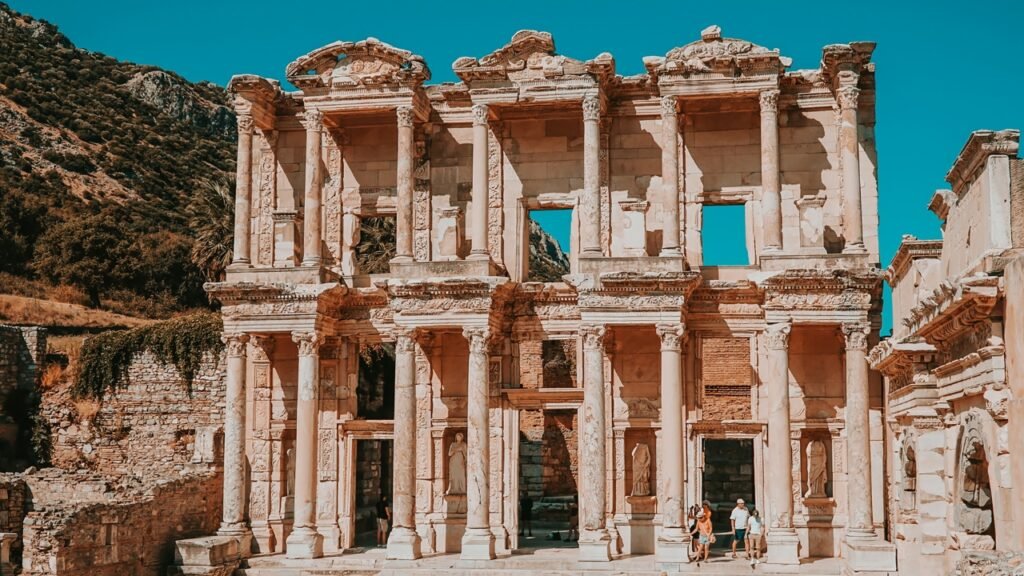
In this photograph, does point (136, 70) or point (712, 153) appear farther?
point (136, 70)

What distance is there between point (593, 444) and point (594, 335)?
199cm

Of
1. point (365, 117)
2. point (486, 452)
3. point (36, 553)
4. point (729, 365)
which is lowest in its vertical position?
point (36, 553)

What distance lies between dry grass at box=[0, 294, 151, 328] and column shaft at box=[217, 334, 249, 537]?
15.6 metres

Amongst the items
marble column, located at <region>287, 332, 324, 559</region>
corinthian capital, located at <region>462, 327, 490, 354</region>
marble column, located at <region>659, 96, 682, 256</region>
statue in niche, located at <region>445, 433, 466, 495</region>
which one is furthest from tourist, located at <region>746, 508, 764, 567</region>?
marble column, located at <region>287, 332, 324, 559</region>

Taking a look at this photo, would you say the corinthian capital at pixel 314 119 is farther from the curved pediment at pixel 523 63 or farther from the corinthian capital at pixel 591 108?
the corinthian capital at pixel 591 108

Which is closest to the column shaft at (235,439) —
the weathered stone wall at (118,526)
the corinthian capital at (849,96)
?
the weathered stone wall at (118,526)

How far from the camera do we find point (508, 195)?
967 inches

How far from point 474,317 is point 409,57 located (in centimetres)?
539

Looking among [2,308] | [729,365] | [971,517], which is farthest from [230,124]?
[971,517]

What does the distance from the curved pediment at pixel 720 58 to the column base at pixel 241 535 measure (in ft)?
39.4

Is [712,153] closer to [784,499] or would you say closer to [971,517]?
[784,499]

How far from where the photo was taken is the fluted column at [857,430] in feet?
70.6

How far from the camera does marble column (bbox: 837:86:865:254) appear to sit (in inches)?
885

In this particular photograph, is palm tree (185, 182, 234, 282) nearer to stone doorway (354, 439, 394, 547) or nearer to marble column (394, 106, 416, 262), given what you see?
stone doorway (354, 439, 394, 547)
